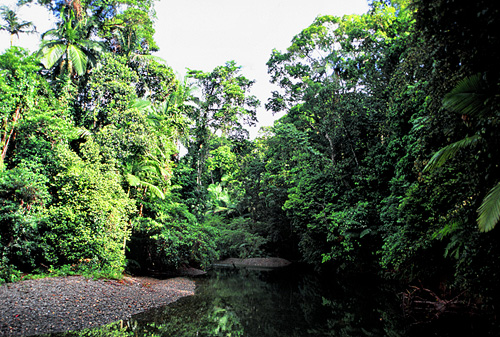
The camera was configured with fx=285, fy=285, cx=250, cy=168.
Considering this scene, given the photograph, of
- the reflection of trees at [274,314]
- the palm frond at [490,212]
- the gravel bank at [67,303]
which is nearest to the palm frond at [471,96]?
the palm frond at [490,212]

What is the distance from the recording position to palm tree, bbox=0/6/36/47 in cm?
2241

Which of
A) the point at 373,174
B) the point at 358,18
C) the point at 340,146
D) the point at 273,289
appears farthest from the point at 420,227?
the point at 358,18

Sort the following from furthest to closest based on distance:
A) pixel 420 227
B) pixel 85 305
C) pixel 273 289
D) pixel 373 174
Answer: pixel 373 174 < pixel 273 289 < pixel 420 227 < pixel 85 305

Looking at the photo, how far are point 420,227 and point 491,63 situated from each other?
5947mm

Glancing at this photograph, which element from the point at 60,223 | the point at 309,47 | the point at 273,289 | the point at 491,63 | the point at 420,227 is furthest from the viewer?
the point at 309,47

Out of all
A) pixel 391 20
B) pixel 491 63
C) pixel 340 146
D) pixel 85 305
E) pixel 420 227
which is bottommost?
pixel 85 305

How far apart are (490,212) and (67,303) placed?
30.6 ft

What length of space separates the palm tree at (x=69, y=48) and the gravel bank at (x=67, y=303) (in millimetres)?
11505

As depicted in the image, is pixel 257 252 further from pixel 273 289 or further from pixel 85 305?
pixel 85 305

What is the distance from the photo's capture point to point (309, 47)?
25.8 m

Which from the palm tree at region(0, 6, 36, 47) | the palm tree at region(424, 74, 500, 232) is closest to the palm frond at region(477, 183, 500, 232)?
the palm tree at region(424, 74, 500, 232)

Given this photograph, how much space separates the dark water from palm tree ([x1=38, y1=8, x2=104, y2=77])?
13546 mm

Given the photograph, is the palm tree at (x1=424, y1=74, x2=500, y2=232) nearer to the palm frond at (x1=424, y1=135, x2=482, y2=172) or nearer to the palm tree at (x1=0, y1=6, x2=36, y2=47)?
the palm frond at (x1=424, y1=135, x2=482, y2=172)

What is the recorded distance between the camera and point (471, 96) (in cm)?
461
